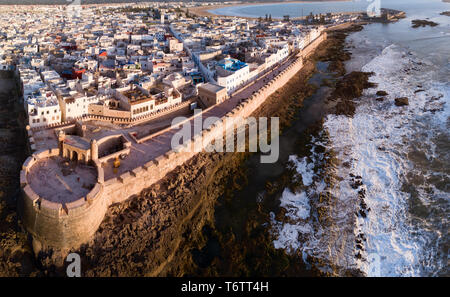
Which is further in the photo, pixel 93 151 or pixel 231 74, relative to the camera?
pixel 231 74

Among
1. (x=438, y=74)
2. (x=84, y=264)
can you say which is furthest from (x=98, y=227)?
(x=438, y=74)

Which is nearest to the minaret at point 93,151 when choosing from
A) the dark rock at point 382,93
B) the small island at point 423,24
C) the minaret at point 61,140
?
the minaret at point 61,140

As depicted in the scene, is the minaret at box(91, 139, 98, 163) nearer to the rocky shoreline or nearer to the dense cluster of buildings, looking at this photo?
the rocky shoreline

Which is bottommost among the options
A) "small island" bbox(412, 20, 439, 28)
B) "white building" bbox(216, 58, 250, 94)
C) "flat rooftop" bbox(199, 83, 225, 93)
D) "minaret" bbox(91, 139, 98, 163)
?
"minaret" bbox(91, 139, 98, 163)

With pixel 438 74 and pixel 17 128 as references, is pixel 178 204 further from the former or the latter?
pixel 438 74

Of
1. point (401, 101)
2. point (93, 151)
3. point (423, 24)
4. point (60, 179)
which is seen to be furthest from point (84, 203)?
point (423, 24)

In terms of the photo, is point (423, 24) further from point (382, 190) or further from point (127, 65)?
point (382, 190)

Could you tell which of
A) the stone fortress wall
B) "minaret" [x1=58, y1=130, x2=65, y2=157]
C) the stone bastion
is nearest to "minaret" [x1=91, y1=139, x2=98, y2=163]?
the stone fortress wall
